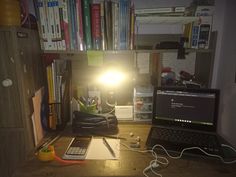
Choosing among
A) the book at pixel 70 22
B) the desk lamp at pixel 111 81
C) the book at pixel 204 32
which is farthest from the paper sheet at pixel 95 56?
the book at pixel 204 32

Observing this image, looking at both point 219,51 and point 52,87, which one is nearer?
point 52,87

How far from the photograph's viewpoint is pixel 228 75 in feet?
3.86

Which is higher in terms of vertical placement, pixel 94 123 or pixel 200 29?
pixel 200 29

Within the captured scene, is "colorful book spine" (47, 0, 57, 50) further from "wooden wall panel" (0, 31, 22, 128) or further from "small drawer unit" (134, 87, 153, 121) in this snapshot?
"small drawer unit" (134, 87, 153, 121)

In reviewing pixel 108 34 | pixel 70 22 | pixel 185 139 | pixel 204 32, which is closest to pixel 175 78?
pixel 204 32

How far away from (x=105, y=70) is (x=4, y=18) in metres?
0.67

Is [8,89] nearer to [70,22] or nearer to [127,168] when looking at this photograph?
[70,22]

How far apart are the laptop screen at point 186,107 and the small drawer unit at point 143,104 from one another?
122mm

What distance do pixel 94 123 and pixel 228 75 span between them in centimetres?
88

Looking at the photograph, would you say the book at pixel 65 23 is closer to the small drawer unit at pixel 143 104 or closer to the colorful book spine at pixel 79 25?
the colorful book spine at pixel 79 25

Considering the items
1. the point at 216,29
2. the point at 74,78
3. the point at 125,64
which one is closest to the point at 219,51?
the point at 216,29

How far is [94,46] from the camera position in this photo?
3.79 ft

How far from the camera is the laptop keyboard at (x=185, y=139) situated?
0.98m

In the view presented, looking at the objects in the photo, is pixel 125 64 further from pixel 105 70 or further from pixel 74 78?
pixel 74 78
